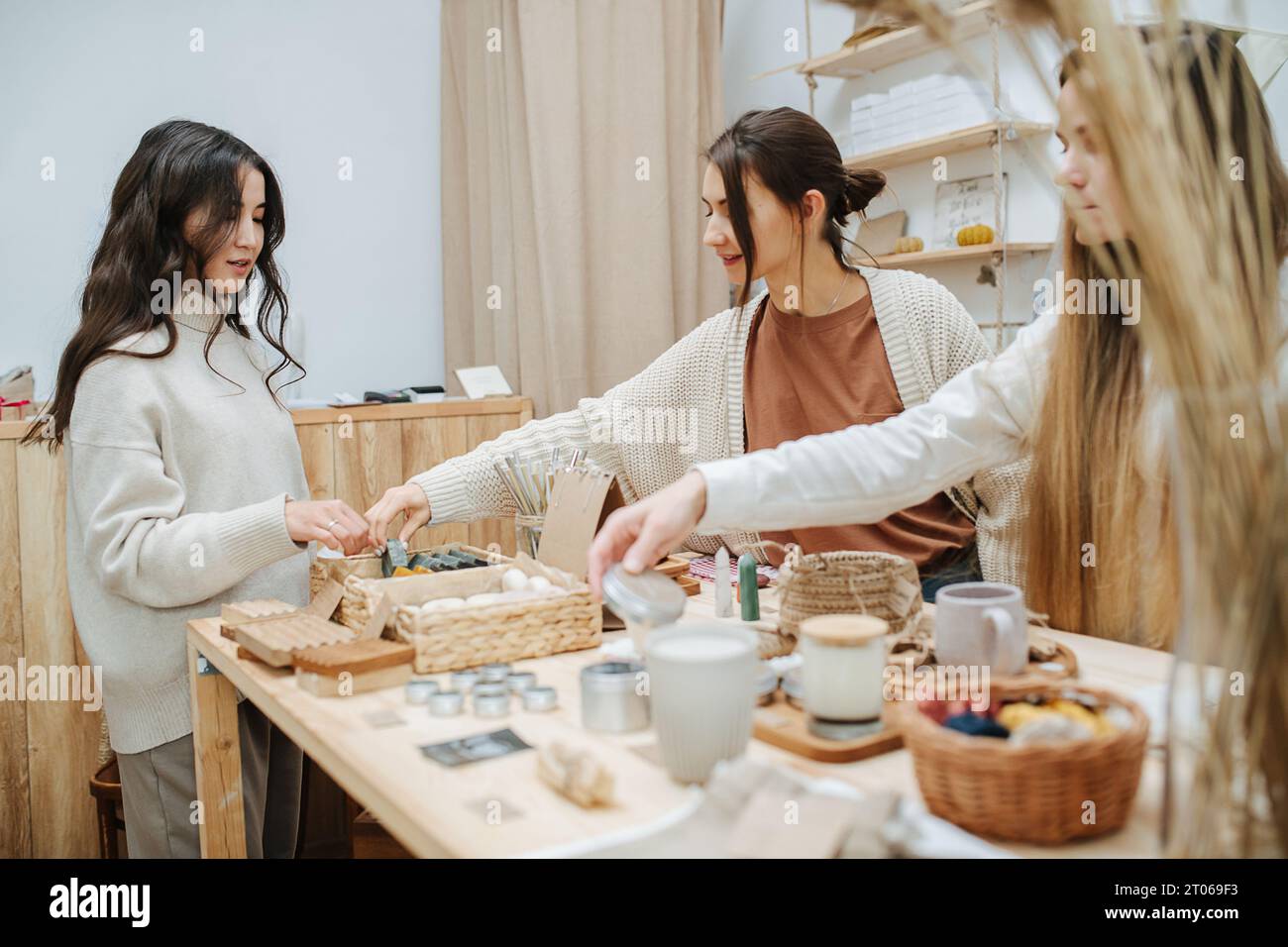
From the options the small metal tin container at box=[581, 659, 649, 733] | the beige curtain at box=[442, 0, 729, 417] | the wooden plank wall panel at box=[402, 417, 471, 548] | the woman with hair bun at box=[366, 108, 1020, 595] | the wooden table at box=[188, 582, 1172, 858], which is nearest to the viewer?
the wooden table at box=[188, 582, 1172, 858]

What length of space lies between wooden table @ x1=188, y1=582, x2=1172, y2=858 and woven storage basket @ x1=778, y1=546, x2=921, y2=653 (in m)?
0.19

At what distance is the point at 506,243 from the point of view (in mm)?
3195

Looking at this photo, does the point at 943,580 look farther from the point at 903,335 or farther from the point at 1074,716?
the point at 1074,716

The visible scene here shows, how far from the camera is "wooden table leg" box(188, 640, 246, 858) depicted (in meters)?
1.54

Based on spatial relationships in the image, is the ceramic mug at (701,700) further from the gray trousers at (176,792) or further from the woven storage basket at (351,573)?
the gray trousers at (176,792)

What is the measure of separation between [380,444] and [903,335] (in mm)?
1340

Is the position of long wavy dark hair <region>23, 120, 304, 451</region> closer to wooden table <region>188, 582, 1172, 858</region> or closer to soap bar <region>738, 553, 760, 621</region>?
wooden table <region>188, 582, 1172, 858</region>

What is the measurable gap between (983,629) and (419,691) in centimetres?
56

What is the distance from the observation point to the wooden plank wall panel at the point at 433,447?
271 centimetres

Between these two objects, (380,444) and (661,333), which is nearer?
(380,444)

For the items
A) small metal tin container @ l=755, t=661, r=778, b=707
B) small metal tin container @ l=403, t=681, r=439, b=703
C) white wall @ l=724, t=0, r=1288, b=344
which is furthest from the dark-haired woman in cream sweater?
white wall @ l=724, t=0, r=1288, b=344

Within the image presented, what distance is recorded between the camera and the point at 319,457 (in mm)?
2586
